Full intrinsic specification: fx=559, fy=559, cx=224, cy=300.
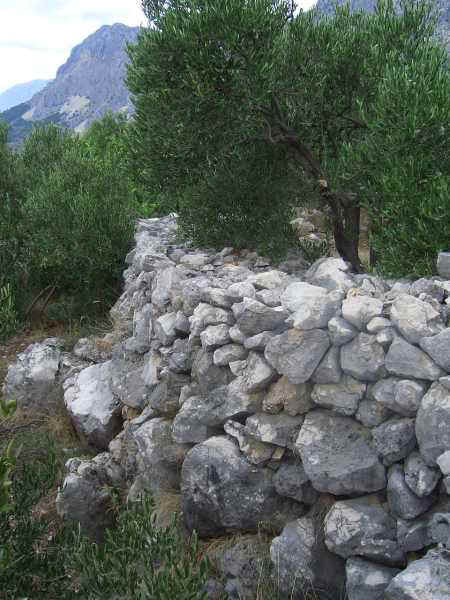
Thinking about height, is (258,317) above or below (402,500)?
above

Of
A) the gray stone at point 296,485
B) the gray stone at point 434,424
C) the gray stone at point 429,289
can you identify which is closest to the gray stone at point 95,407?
the gray stone at point 296,485

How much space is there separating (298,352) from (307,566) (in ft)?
8.02

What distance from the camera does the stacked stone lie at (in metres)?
5.84

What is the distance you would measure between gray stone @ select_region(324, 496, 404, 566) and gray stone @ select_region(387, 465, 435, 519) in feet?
0.62

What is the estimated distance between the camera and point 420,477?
5773mm

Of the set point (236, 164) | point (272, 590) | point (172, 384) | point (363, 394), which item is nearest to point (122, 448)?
point (172, 384)

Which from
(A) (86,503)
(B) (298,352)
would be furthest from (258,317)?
(A) (86,503)

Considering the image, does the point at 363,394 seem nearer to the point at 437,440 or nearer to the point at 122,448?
the point at 437,440

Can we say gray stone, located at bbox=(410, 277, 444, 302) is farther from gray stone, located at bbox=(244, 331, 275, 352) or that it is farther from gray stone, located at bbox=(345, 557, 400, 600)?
gray stone, located at bbox=(345, 557, 400, 600)

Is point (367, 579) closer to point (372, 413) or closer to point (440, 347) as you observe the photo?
point (372, 413)

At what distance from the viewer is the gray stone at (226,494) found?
23.3 feet

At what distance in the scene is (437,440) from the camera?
18.7 ft

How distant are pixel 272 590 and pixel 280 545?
1.84ft

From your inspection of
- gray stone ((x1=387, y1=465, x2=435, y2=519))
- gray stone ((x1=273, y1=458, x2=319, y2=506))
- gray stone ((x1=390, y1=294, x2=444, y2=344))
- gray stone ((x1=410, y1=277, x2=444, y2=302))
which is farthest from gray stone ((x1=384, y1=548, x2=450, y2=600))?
gray stone ((x1=410, y1=277, x2=444, y2=302))
